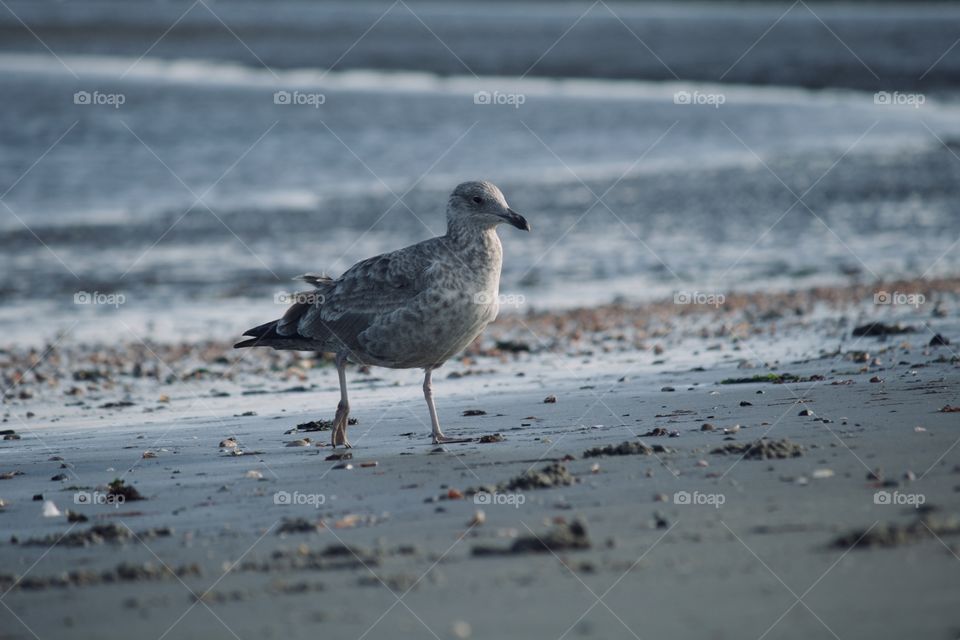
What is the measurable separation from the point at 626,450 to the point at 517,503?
1.14m

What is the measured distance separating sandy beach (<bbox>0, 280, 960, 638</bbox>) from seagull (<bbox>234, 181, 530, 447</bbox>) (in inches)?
22.2

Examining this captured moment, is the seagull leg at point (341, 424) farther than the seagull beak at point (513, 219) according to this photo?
No

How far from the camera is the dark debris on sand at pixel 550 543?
220 inches

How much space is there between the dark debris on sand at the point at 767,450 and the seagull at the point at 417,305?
6.63 ft

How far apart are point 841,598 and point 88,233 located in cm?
1880

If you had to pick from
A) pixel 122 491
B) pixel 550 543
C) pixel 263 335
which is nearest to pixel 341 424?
pixel 263 335

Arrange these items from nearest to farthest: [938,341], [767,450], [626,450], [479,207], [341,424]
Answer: [767,450]
[626,450]
[341,424]
[479,207]
[938,341]

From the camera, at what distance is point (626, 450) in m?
7.32

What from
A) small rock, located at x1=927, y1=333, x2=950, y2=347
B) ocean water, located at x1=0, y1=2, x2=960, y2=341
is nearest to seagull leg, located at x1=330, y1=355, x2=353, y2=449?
ocean water, located at x1=0, y1=2, x2=960, y2=341

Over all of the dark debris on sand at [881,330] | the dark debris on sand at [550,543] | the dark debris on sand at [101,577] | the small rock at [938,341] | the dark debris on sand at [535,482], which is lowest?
the dark debris on sand at [101,577]

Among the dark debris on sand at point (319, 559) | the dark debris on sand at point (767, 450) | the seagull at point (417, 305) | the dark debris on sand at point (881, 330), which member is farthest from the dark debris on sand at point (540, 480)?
the dark debris on sand at point (881, 330)

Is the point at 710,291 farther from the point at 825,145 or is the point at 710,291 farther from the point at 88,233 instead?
the point at 825,145

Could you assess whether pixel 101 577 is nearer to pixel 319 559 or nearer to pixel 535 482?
pixel 319 559

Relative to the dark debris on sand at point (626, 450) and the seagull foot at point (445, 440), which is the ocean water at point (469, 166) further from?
the dark debris on sand at point (626, 450)
